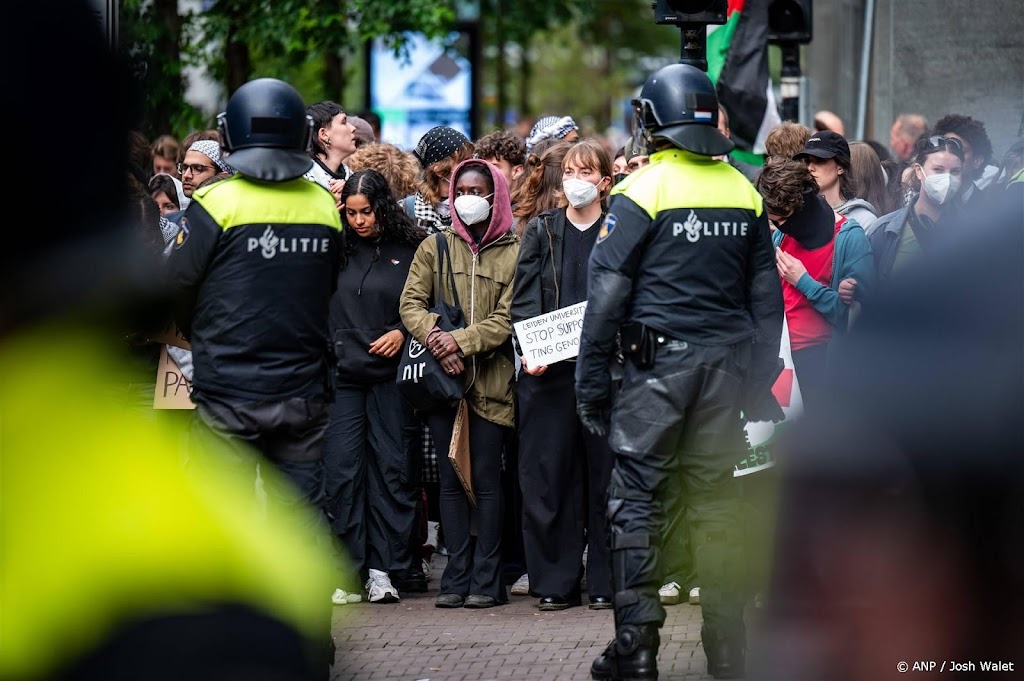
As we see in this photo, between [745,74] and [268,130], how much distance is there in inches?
286

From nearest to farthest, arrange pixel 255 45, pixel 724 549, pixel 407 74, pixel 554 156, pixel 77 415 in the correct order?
pixel 77 415, pixel 724 549, pixel 554 156, pixel 255 45, pixel 407 74

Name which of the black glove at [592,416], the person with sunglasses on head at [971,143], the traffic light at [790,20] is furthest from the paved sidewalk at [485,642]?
the traffic light at [790,20]

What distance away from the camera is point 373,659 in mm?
6648

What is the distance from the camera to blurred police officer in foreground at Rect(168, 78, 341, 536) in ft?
18.7

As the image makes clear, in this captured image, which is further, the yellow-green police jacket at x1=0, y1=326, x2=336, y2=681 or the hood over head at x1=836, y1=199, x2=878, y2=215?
the hood over head at x1=836, y1=199, x2=878, y2=215

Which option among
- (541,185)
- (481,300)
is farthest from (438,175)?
(481,300)

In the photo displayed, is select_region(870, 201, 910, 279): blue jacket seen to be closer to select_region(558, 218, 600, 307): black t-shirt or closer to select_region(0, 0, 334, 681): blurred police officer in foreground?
select_region(558, 218, 600, 307): black t-shirt

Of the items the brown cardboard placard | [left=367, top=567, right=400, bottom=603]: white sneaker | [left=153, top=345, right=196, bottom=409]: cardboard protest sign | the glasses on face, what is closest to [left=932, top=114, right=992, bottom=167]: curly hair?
the brown cardboard placard

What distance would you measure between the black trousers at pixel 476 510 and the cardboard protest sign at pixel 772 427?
1.54 metres

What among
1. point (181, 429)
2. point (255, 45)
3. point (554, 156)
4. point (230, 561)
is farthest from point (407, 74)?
point (230, 561)

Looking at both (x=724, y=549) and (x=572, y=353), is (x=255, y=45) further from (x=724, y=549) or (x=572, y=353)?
(x=724, y=549)

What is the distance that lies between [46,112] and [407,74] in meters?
19.9

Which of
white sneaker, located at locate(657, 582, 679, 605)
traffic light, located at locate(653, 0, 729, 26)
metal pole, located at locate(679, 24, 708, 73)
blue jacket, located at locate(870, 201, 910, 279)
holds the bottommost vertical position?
white sneaker, located at locate(657, 582, 679, 605)

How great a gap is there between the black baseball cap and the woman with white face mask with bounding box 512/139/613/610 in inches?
47.3
